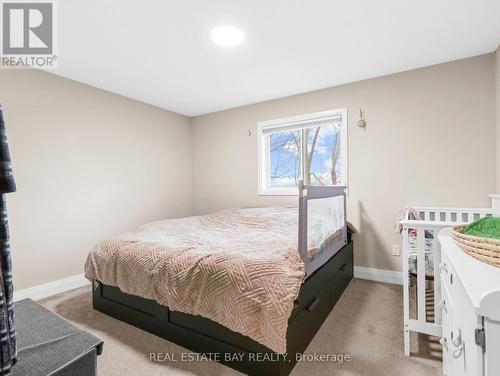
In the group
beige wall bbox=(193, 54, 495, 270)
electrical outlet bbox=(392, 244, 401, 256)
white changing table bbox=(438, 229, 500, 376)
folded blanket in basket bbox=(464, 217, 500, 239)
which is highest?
beige wall bbox=(193, 54, 495, 270)

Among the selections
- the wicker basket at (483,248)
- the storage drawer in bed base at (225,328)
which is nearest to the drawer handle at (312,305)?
the storage drawer in bed base at (225,328)

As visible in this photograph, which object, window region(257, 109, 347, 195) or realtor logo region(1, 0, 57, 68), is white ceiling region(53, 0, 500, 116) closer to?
realtor logo region(1, 0, 57, 68)

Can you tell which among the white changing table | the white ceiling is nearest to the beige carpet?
the white changing table

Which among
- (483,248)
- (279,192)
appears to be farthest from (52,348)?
(279,192)

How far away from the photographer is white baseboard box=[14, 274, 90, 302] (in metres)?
2.34

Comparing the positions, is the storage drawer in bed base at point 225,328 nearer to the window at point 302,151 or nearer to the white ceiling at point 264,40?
the window at point 302,151

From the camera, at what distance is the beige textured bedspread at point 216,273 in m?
1.25

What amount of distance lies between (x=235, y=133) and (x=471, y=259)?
130 inches

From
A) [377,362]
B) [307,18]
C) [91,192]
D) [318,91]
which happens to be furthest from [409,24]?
[91,192]

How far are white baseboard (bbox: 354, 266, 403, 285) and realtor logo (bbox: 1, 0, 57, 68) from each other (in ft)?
11.7

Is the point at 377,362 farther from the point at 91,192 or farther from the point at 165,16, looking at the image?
the point at 91,192

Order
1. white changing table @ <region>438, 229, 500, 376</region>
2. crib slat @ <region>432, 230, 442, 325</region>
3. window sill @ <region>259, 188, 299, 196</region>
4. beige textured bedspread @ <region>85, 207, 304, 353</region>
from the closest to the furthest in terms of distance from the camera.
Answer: white changing table @ <region>438, 229, 500, 376</region> → beige textured bedspread @ <region>85, 207, 304, 353</region> → crib slat @ <region>432, 230, 442, 325</region> → window sill @ <region>259, 188, 299, 196</region>

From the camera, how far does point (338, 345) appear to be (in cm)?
164

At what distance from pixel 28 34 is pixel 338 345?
3228mm
